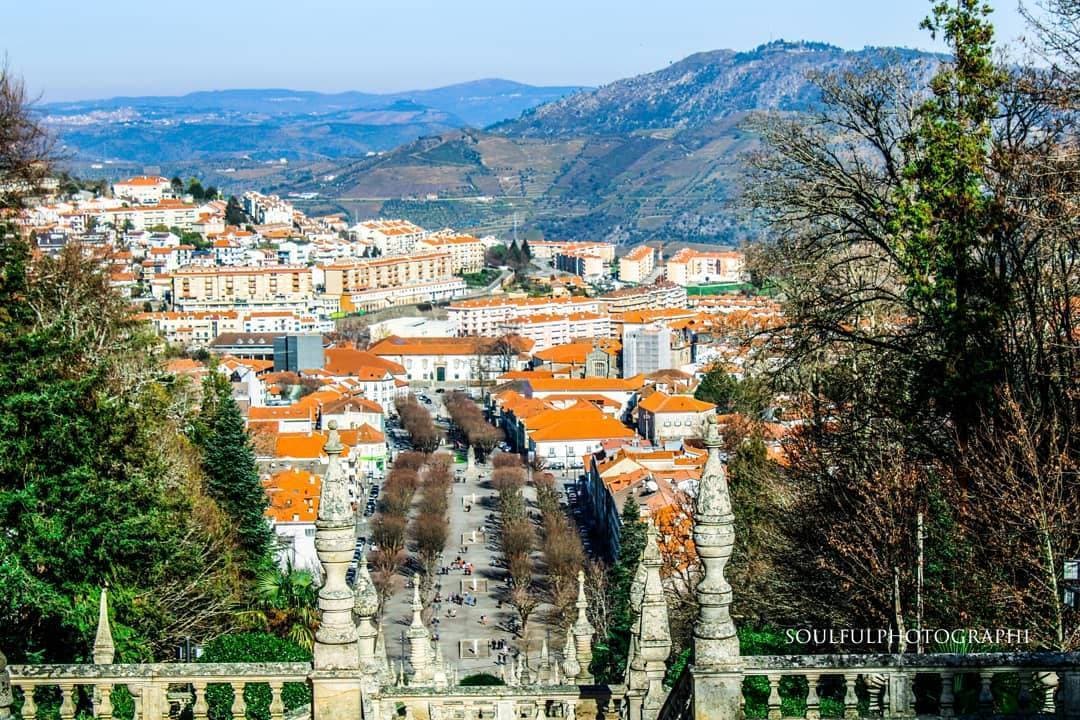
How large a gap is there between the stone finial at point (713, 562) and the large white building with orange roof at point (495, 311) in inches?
4101

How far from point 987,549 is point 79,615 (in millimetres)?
6803

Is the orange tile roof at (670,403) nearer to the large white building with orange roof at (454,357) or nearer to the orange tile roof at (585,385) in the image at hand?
the orange tile roof at (585,385)

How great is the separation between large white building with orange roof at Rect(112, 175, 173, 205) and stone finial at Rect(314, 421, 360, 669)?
135m

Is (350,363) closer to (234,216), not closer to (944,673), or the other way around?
(234,216)

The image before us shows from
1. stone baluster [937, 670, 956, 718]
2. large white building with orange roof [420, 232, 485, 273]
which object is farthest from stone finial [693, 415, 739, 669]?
large white building with orange roof [420, 232, 485, 273]

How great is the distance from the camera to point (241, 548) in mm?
22078

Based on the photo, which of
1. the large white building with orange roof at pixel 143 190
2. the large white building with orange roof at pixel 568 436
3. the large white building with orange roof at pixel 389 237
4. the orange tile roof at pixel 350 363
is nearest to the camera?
the large white building with orange roof at pixel 568 436

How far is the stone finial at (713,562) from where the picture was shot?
7.05 meters

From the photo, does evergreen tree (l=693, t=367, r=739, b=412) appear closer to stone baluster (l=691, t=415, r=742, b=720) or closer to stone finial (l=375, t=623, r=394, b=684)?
stone finial (l=375, t=623, r=394, b=684)

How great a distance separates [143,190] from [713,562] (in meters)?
140

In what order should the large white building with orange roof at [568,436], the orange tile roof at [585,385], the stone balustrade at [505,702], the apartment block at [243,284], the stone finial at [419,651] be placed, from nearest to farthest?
the stone balustrade at [505,702] < the stone finial at [419,651] < the large white building with orange roof at [568,436] < the orange tile roof at [585,385] < the apartment block at [243,284]

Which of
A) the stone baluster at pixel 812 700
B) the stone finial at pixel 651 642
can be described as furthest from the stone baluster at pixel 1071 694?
the stone finial at pixel 651 642

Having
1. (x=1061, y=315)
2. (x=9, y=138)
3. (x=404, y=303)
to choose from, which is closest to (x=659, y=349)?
(x=404, y=303)

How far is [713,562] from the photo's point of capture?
7062 mm
